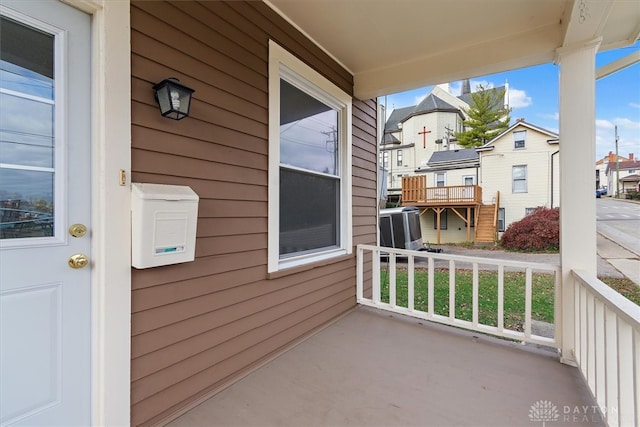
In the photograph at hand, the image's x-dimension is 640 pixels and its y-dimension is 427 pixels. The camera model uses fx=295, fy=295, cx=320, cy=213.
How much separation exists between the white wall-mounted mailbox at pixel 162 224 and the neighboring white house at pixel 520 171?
551 inches

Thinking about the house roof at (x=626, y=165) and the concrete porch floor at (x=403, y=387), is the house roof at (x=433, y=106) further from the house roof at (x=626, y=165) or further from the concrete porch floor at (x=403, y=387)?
the concrete porch floor at (x=403, y=387)

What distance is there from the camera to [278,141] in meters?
2.29

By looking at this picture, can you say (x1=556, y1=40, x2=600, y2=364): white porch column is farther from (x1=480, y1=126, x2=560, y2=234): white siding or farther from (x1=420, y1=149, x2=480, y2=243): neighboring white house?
(x1=480, y1=126, x2=560, y2=234): white siding

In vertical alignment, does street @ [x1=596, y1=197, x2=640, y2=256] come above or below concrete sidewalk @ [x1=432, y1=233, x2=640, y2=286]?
above

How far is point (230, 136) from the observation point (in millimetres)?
1913

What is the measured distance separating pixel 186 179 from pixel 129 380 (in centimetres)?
102

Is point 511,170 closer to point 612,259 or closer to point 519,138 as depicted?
point 519,138

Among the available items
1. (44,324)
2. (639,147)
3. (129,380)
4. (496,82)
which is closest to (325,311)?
(129,380)

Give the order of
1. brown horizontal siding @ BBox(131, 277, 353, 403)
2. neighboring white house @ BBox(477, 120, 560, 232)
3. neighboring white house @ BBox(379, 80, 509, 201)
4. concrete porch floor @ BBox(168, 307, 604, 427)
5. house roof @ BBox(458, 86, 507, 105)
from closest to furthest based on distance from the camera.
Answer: brown horizontal siding @ BBox(131, 277, 353, 403) < concrete porch floor @ BBox(168, 307, 604, 427) < neighboring white house @ BBox(477, 120, 560, 232) < house roof @ BBox(458, 86, 507, 105) < neighboring white house @ BBox(379, 80, 509, 201)

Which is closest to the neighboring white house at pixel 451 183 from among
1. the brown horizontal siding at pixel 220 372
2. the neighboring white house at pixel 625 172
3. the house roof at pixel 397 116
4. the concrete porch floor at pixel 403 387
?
the house roof at pixel 397 116

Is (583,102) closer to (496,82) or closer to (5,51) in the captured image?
(5,51)

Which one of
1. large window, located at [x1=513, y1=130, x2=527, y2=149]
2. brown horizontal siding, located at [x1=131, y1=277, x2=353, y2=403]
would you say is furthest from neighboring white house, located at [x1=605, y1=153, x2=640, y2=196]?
brown horizontal siding, located at [x1=131, y1=277, x2=353, y2=403]

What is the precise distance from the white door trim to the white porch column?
2.84m

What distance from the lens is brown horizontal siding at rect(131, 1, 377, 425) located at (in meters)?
1.47
